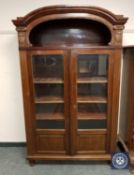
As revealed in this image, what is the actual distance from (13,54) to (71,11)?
3.52 feet

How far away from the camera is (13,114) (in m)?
2.85

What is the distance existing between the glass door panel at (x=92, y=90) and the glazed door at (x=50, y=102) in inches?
7.5

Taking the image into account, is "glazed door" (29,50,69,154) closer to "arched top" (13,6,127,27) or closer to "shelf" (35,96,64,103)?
"shelf" (35,96,64,103)

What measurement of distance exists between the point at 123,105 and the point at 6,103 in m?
1.73

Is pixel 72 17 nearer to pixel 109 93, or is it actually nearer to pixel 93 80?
pixel 93 80

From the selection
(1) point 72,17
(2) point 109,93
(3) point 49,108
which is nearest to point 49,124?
(3) point 49,108

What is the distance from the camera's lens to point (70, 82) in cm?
220

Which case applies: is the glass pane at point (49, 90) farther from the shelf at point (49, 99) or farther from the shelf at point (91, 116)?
the shelf at point (91, 116)

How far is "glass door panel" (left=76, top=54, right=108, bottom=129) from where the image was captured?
87.6 inches

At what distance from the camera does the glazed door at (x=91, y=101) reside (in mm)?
2182

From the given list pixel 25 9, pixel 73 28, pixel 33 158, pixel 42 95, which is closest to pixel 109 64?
pixel 73 28

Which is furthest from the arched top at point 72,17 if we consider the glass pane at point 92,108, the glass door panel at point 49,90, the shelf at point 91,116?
the shelf at point 91,116

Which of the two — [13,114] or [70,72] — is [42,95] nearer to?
[70,72]

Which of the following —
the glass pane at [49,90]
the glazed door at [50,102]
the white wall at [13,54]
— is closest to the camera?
the glazed door at [50,102]
